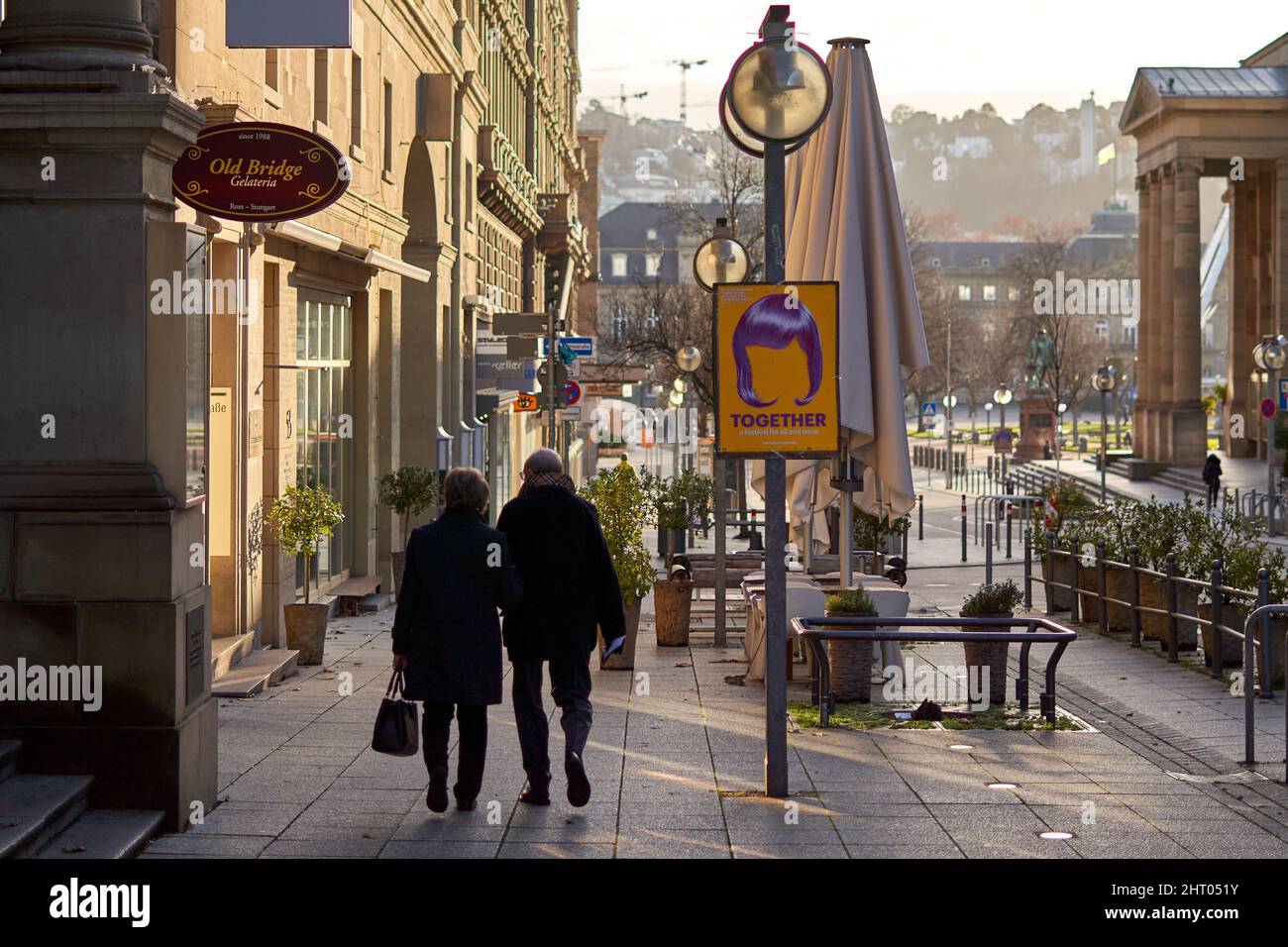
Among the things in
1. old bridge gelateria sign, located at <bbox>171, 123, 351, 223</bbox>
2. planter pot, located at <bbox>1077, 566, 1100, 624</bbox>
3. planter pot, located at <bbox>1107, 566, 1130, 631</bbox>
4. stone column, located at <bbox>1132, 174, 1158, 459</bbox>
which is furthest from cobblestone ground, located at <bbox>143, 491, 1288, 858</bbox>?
stone column, located at <bbox>1132, 174, 1158, 459</bbox>

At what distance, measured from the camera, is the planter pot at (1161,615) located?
15.4 metres

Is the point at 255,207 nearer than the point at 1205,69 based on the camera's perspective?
Yes

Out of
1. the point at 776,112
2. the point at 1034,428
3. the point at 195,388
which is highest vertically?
the point at 776,112

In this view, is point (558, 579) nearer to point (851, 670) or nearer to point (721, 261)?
point (851, 670)

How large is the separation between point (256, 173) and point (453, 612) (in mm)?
5120

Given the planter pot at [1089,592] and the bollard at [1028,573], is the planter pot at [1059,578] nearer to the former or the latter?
the bollard at [1028,573]

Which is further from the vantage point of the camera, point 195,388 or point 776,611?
point 776,611

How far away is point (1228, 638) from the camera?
14.4 metres

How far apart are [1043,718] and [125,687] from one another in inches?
234

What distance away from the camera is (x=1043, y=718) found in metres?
11.2

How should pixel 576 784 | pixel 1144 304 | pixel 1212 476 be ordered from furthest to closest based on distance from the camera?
pixel 1144 304
pixel 1212 476
pixel 576 784

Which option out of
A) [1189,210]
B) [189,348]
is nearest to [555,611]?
[189,348]
